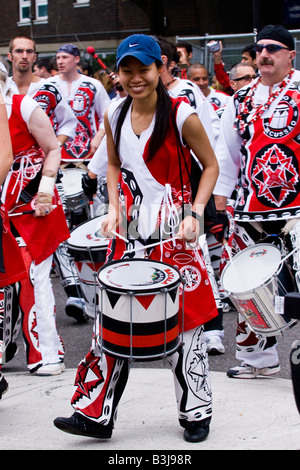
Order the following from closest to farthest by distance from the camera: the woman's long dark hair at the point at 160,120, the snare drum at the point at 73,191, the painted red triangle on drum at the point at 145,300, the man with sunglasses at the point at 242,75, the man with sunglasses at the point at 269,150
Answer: the painted red triangle on drum at the point at 145,300, the woman's long dark hair at the point at 160,120, the man with sunglasses at the point at 269,150, the snare drum at the point at 73,191, the man with sunglasses at the point at 242,75

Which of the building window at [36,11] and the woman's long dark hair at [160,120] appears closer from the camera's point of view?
the woman's long dark hair at [160,120]

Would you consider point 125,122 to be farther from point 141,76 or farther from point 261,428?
point 261,428

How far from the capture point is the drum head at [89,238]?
220 inches

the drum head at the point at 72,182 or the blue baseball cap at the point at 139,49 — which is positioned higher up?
the blue baseball cap at the point at 139,49

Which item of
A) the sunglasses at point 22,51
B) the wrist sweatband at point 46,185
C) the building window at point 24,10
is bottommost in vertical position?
the wrist sweatband at point 46,185

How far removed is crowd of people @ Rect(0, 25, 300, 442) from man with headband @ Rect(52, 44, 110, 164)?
1.45m

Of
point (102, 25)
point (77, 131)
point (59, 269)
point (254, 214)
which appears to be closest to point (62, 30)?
point (102, 25)

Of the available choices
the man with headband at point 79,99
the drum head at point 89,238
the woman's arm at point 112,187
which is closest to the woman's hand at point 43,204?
the drum head at point 89,238

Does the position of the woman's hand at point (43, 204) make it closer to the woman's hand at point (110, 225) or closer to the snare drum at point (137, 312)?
the woman's hand at point (110, 225)

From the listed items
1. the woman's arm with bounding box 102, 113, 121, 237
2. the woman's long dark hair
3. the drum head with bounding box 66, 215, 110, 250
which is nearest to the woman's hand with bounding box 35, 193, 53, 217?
the drum head with bounding box 66, 215, 110, 250

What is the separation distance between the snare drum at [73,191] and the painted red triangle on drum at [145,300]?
4.01m

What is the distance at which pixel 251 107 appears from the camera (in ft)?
15.4

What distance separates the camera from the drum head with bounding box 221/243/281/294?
14.2 feet

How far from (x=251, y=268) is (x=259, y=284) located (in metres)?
0.24
